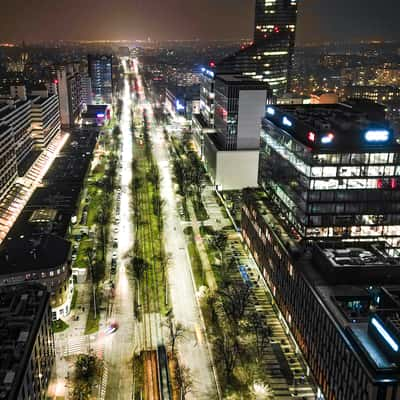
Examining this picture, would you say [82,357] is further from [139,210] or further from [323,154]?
[139,210]

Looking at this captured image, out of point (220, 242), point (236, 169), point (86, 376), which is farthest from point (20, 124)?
point (86, 376)

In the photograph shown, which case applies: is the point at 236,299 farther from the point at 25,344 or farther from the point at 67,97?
the point at 67,97

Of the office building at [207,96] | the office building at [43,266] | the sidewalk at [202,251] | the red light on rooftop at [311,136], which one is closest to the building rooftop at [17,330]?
the office building at [43,266]

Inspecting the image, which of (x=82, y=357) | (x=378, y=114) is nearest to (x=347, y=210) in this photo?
(x=378, y=114)

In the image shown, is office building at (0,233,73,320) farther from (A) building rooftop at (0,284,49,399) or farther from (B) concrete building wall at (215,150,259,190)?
(B) concrete building wall at (215,150,259,190)

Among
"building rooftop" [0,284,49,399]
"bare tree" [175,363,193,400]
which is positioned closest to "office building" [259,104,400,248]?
"bare tree" [175,363,193,400]
